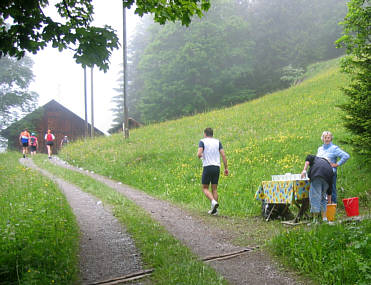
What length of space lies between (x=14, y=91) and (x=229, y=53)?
2680 cm

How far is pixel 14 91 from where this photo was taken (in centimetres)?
4022

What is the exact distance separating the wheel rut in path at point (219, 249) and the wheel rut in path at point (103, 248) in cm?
100

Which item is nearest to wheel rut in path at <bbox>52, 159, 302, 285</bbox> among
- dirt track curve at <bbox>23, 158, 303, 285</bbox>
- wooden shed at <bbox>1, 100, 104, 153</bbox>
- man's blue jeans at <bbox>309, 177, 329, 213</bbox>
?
dirt track curve at <bbox>23, 158, 303, 285</bbox>

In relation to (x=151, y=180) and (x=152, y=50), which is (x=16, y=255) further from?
(x=152, y=50)

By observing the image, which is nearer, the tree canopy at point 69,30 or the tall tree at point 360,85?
the tree canopy at point 69,30

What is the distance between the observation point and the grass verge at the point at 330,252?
412 centimetres

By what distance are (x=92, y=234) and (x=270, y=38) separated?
4916 centimetres

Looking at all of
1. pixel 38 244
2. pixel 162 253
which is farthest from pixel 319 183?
pixel 38 244

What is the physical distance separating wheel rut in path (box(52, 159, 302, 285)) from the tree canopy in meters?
3.72

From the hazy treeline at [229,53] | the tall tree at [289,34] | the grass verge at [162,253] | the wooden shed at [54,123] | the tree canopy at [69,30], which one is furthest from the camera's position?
the tall tree at [289,34]

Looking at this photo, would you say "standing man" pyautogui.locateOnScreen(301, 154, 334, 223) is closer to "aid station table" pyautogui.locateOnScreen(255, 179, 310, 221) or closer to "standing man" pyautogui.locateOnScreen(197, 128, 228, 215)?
"aid station table" pyautogui.locateOnScreen(255, 179, 310, 221)

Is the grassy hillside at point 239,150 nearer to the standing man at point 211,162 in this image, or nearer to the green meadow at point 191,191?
the green meadow at point 191,191

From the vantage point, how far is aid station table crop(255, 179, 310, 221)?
716 centimetres

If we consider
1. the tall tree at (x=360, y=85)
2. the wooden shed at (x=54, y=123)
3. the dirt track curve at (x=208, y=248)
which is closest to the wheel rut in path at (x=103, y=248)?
the dirt track curve at (x=208, y=248)
